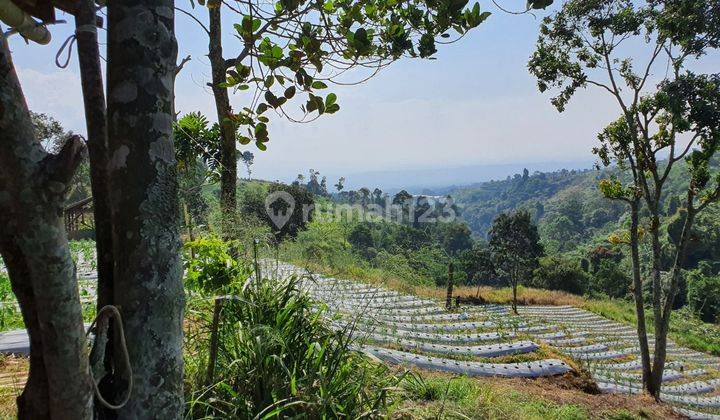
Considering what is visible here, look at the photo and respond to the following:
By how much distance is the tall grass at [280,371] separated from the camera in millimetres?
2186

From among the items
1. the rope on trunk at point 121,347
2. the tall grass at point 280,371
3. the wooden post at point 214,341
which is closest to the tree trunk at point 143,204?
the rope on trunk at point 121,347

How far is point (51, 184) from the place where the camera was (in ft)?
2.97

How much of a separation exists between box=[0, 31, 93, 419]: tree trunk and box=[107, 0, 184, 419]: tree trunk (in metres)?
0.11

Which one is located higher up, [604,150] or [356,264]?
[604,150]

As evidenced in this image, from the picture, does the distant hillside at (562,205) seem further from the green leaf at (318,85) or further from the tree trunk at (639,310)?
the green leaf at (318,85)

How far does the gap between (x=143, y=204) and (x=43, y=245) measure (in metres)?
0.20

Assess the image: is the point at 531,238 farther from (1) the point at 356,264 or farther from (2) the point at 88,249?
(1) the point at 356,264

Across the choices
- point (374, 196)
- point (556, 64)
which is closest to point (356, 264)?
point (556, 64)

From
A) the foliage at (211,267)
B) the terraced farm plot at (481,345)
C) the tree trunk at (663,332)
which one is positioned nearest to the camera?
the foliage at (211,267)

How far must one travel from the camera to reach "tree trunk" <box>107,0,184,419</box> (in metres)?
1.04

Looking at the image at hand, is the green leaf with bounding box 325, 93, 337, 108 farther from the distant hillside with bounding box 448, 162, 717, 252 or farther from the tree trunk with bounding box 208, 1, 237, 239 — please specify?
the distant hillside with bounding box 448, 162, 717, 252

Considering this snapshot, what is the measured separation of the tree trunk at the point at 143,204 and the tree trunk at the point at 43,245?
108 millimetres

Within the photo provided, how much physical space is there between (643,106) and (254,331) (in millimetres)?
7191

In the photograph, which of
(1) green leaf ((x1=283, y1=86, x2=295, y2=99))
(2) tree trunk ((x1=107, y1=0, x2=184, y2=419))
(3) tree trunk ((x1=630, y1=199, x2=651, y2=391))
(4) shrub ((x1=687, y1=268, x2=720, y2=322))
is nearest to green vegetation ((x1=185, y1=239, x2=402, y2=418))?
(1) green leaf ((x1=283, y1=86, x2=295, y2=99))
